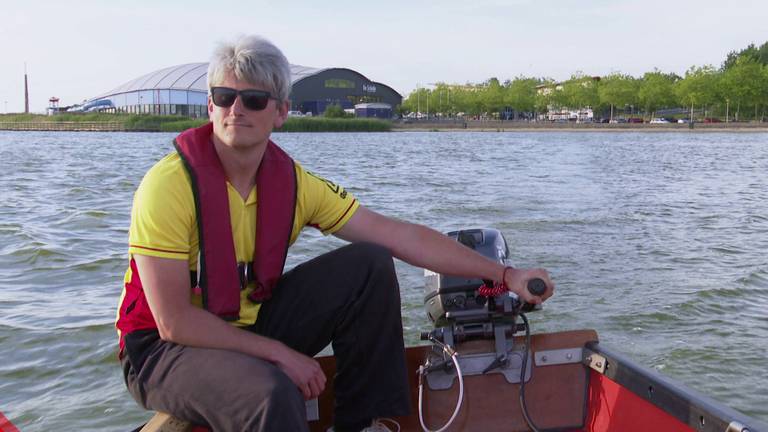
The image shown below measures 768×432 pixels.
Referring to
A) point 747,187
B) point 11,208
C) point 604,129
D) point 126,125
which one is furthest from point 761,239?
point 126,125

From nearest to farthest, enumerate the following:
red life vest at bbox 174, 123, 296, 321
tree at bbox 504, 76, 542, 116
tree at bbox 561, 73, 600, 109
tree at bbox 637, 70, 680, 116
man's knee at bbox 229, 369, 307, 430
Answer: man's knee at bbox 229, 369, 307, 430
red life vest at bbox 174, 123, 296, 321
tree at bbox 637, 70, 680, 116
tree at bbox 561, 73, 600, 109
tree at bbox 504, 76, 542, 116

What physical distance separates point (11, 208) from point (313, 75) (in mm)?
80913

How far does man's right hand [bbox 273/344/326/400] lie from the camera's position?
2.24 metres

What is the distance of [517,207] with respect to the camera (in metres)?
13.0

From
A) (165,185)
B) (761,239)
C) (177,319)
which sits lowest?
(761,239)

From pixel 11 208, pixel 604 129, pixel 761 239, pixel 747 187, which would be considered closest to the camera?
pixel 761 239

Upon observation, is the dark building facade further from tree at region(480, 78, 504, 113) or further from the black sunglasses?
the black sunglasses

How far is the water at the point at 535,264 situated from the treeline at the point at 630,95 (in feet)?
208

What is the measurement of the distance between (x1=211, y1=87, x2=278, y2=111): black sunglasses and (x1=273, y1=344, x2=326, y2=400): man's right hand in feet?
2.50

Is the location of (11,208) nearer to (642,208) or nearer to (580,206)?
(580,206)

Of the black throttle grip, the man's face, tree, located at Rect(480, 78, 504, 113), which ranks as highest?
tree, located at Rect(480, 78, 504, 113)

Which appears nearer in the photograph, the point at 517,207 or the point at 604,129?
the point at 517,207

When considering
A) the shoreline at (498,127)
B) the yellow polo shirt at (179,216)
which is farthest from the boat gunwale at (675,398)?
the shoreline at (498,127)

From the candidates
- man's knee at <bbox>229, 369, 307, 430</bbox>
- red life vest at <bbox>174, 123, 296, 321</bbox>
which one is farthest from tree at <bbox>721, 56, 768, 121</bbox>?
man's knee at <bbox>229, 369, 307, 430</bbox>
